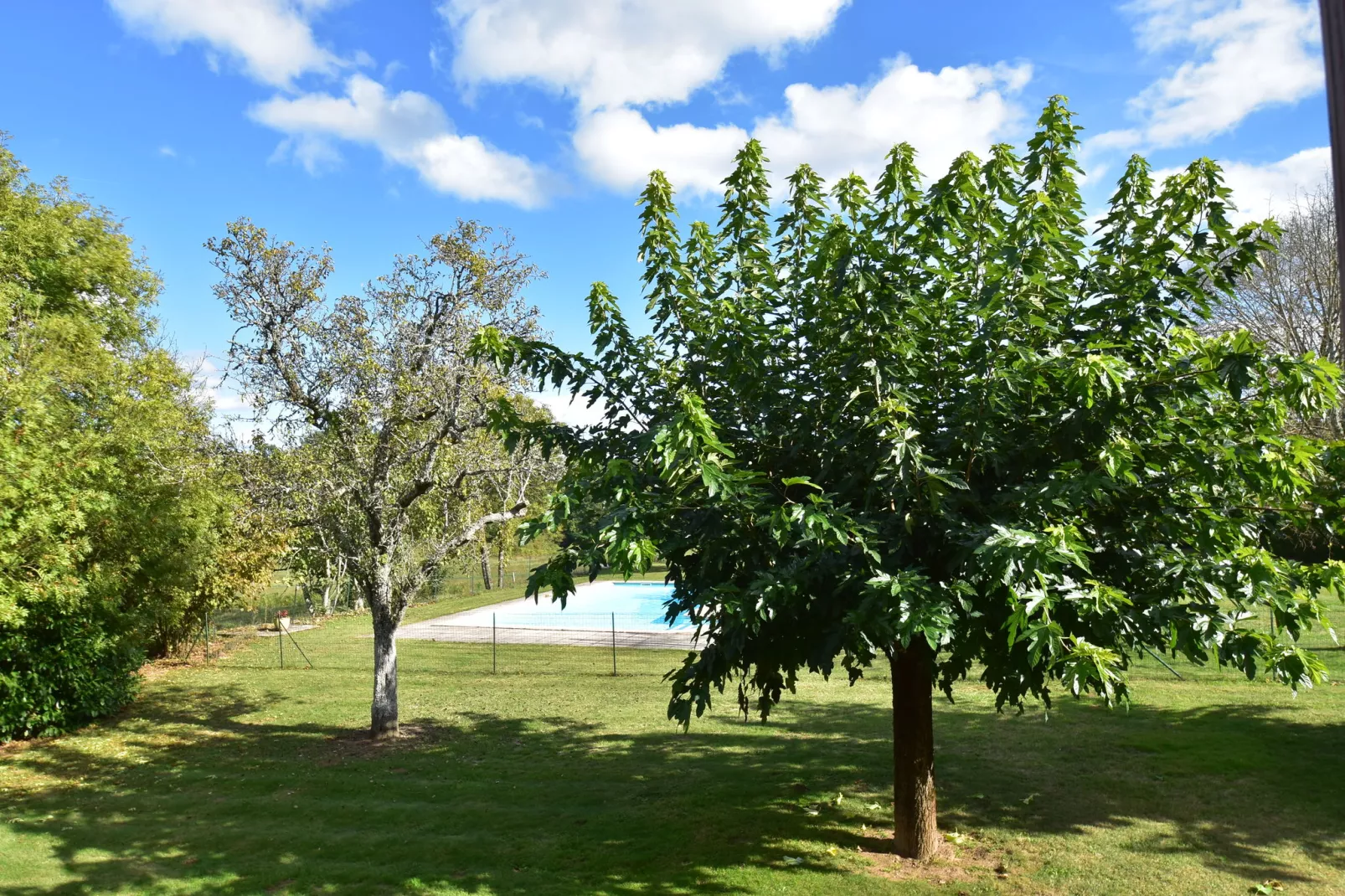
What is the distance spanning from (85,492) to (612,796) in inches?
370

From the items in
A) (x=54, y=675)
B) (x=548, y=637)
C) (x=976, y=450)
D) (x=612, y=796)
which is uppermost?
(x=976, y=450)

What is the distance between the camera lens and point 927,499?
654 centimetres

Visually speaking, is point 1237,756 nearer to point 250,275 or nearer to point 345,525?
point 345,525

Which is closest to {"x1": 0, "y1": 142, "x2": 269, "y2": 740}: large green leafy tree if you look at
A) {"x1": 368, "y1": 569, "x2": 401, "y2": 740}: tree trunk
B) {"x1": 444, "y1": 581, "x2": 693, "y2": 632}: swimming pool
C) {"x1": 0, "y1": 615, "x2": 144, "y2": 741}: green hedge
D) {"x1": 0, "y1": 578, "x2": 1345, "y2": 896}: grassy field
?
{"x1": 0, "y1": 615, "x2": 144, "y2": 741}: green hedge

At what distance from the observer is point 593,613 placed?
36.5 metres

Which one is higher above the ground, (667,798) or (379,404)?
(379,404)

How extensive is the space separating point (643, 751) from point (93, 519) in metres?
10.4

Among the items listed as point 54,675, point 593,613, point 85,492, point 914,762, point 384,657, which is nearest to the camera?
point 914,762

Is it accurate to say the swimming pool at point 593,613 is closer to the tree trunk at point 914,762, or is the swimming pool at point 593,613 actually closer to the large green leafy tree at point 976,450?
the tree trunk at point 914,762

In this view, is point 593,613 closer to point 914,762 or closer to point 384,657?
point 384,657

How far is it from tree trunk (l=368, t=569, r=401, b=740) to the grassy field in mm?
424

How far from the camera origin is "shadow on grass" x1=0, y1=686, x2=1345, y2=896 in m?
8.73

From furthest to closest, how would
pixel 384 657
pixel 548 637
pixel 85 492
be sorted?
pixel 548 637 → pixel 384 657 → pixel 85 492

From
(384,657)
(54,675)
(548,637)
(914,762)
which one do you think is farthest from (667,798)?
(548,637)
